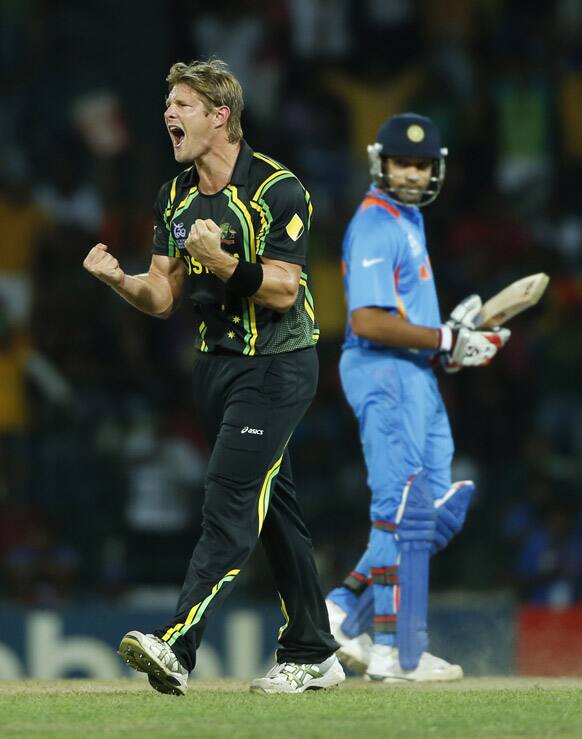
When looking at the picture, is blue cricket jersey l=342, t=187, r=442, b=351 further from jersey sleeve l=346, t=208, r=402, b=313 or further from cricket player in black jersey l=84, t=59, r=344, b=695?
cricket player in black jersey l=84, t=59, r=344, b=695

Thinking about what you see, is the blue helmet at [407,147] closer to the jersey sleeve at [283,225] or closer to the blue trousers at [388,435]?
the blue trousers at [388,435]

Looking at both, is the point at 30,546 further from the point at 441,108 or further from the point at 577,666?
the point at 441,108

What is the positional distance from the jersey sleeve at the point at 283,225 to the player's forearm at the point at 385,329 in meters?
0.96

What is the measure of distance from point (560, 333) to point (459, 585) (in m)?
2.15

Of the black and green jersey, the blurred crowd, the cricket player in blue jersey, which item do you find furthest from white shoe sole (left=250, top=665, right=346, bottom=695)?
the blurred crowd

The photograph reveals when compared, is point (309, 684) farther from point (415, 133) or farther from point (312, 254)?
point (312, 254)

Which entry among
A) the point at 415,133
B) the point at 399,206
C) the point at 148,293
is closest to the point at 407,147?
the point at 415,133

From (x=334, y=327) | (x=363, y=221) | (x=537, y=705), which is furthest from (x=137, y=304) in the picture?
(x=334, y=327)

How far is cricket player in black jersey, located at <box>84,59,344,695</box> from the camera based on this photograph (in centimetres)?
517

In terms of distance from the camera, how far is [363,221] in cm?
638

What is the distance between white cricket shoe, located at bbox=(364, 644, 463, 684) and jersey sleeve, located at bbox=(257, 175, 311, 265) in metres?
1.76

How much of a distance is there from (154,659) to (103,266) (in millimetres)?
1287

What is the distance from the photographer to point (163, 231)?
554 centimetres

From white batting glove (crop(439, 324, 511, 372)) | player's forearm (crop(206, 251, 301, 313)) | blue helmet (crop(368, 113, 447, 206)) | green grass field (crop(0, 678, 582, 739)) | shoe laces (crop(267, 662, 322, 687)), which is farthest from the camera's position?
blue helmet (crop(368, 113, 447, 206))
